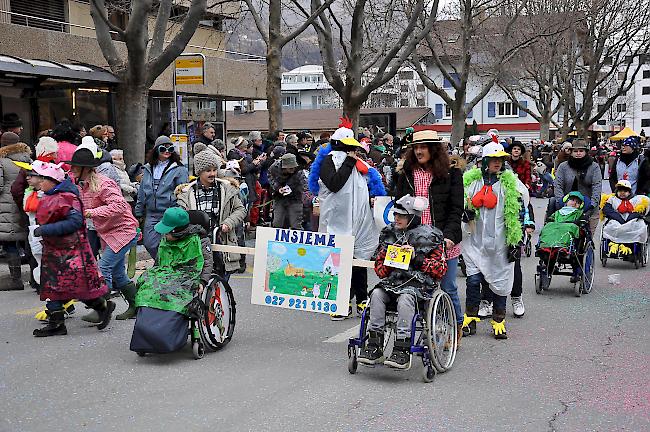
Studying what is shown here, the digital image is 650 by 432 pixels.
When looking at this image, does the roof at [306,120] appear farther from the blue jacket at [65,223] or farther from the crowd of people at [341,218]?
the blue jacket at [65,223]

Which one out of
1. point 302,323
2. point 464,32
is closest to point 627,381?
point 302,323

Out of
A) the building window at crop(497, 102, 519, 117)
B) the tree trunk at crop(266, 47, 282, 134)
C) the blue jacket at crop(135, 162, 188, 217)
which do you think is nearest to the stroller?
the blue jacket at crop(135, 162, 188, 217)

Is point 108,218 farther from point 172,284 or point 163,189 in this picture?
point 172,284

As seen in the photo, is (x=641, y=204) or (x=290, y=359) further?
(x=641, y=204)

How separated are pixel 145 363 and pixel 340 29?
18633 millimetres

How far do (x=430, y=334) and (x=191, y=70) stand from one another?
11821mm

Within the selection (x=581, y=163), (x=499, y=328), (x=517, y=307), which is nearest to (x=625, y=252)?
(x=581, y=163)

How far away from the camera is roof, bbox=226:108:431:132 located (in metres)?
58.1

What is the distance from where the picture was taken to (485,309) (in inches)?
359

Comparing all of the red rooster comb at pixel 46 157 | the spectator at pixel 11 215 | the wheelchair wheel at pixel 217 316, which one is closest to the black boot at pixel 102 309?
the wheelchair wheel at pixel 217 316

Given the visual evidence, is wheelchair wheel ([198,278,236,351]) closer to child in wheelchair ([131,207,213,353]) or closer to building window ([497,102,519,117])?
child in wheelchair ([131,207,213,353])

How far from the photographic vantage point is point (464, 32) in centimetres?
3064

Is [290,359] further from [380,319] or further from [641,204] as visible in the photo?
[641,204]

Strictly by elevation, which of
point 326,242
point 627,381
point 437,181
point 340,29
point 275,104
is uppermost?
point 340,29
